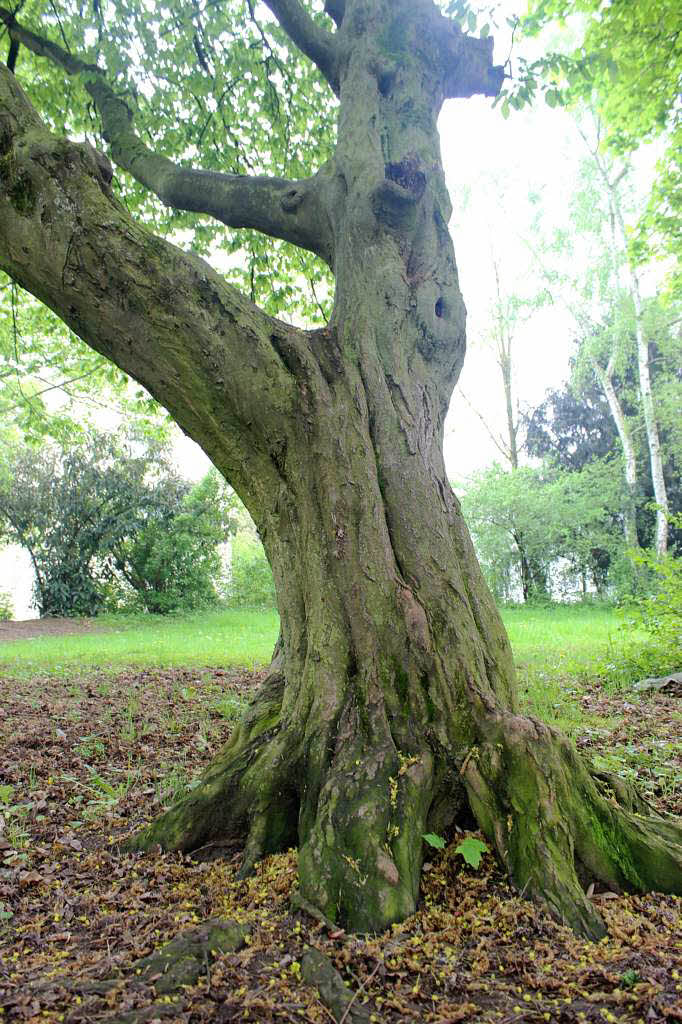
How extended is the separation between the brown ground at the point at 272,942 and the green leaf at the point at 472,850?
0.30ft

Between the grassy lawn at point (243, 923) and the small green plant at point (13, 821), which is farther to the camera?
the small green plant at point (13, 821)

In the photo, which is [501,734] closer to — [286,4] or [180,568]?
[286,4]

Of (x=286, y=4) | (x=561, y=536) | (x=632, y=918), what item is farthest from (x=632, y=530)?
(x=632, y=918)

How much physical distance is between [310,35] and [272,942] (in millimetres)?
6190

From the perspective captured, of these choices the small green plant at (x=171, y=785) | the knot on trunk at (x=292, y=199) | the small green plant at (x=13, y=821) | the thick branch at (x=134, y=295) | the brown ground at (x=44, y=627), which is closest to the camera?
the thick branch at (x=134, y=295)

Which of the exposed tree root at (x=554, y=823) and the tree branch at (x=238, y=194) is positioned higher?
the tree branch at (x=238, y=194)

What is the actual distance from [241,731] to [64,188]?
293cm

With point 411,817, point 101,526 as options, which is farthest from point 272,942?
point 101,526

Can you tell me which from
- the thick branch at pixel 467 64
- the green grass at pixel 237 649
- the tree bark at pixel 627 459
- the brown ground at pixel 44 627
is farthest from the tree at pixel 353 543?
the tree bark at pixel 627 459

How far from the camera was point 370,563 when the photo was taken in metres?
3.18

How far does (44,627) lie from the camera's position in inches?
698

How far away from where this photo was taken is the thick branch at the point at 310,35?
5.25m

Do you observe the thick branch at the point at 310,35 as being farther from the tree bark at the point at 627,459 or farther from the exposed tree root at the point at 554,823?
the tree bark at the point at 627,459

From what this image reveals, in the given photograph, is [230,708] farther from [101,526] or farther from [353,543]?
[101,526]
